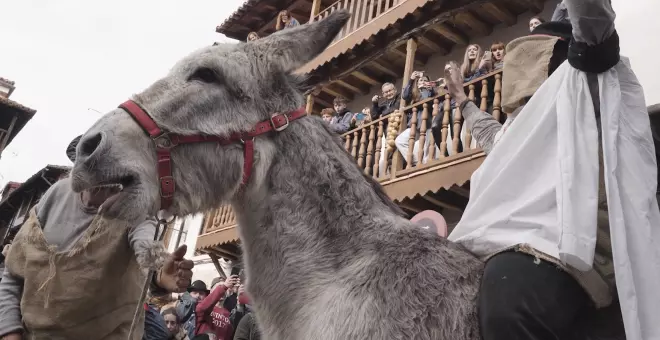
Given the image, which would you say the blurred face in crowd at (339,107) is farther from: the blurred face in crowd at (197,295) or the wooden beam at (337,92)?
the blurred face in crowd at (197,295)

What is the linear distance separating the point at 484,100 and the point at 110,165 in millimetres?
6570

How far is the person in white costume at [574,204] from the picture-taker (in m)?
1.66

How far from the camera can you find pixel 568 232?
1647 millimetres

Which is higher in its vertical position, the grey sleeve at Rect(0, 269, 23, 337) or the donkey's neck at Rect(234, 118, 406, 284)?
the donkey's neck at Rect(234, 118, 406, 284)

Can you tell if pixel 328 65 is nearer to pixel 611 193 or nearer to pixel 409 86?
pixel 409 86

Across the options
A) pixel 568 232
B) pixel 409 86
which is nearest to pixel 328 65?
pixel 409 86

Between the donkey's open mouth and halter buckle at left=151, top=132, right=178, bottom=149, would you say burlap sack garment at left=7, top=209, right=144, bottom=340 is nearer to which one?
the donkey's open mouth

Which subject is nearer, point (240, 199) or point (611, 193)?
point (611, 193)

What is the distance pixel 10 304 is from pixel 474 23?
10.0m

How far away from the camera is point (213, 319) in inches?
298

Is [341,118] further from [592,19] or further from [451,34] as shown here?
[592,19]

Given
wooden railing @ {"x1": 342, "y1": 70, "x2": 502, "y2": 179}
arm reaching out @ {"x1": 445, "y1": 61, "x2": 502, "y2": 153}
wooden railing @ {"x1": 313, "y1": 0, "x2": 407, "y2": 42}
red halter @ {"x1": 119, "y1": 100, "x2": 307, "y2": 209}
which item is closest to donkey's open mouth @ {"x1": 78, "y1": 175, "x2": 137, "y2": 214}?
red halter @ {"x1": 119, "y1": 100, "x2": 307, "y2": 209}

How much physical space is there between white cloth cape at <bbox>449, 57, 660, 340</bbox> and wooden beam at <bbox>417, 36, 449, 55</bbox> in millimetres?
10051

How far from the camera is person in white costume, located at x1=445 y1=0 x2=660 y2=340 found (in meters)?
1.66
